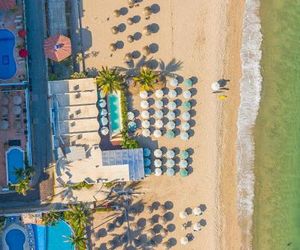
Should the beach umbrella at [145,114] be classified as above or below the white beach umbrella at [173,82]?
below

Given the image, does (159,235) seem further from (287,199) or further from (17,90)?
(17,90)

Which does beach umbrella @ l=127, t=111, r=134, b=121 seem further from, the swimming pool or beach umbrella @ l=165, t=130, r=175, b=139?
beach umbrella @ l=165, t=130, r=175, b=139

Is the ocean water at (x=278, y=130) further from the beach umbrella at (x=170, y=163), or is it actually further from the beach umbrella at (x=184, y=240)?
the beach umbrella at (x=170, y=163)

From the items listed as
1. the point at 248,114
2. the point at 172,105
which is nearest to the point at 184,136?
the point at 172,105

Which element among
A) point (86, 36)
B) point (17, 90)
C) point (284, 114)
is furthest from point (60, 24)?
point (284, 114)

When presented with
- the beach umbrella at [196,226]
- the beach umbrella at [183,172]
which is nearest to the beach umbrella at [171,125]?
the beach umbrella at [183,172]
